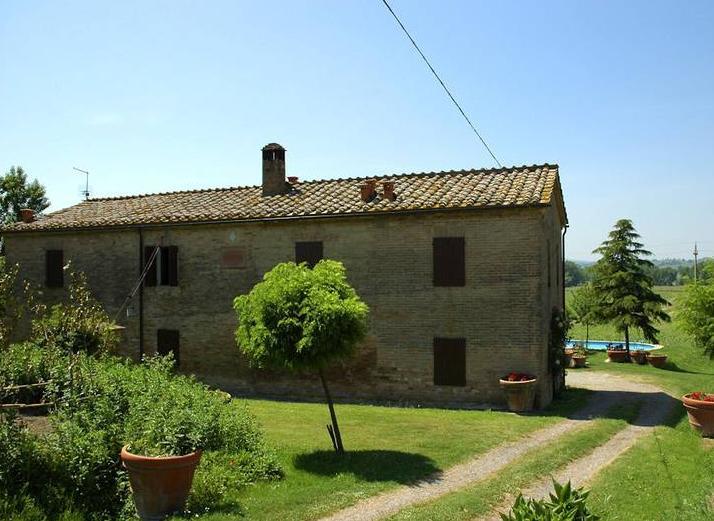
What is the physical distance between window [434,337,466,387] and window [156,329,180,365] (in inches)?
348

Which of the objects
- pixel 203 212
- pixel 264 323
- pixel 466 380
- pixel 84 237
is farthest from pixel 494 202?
pixel 84 237

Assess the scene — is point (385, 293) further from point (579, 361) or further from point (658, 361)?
point (658, 361)

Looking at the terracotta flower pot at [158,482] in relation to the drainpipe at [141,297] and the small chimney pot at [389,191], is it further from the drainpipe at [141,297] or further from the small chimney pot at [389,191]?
the drainpipe at [141,297]

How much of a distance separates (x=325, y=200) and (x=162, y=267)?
20.2ft

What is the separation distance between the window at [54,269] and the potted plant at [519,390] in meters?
16.3

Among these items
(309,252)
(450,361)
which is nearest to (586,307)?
(450,361)

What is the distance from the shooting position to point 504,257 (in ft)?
52.9

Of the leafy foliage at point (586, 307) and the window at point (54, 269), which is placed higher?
the window at point (54, 269)

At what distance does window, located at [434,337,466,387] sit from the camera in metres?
16.5

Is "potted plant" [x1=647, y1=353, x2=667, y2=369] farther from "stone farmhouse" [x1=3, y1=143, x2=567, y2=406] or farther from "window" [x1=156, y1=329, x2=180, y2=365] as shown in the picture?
"window" [x1=156, y1=329, x2=180, y2=365]

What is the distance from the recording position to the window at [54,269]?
74.0 ft

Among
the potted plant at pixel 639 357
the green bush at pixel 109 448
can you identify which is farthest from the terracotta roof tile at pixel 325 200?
the potted plant at pixel 639 357

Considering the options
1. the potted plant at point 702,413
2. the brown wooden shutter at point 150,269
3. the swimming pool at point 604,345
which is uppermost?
the brown wooden shutter at point 150,269

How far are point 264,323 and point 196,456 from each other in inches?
116
